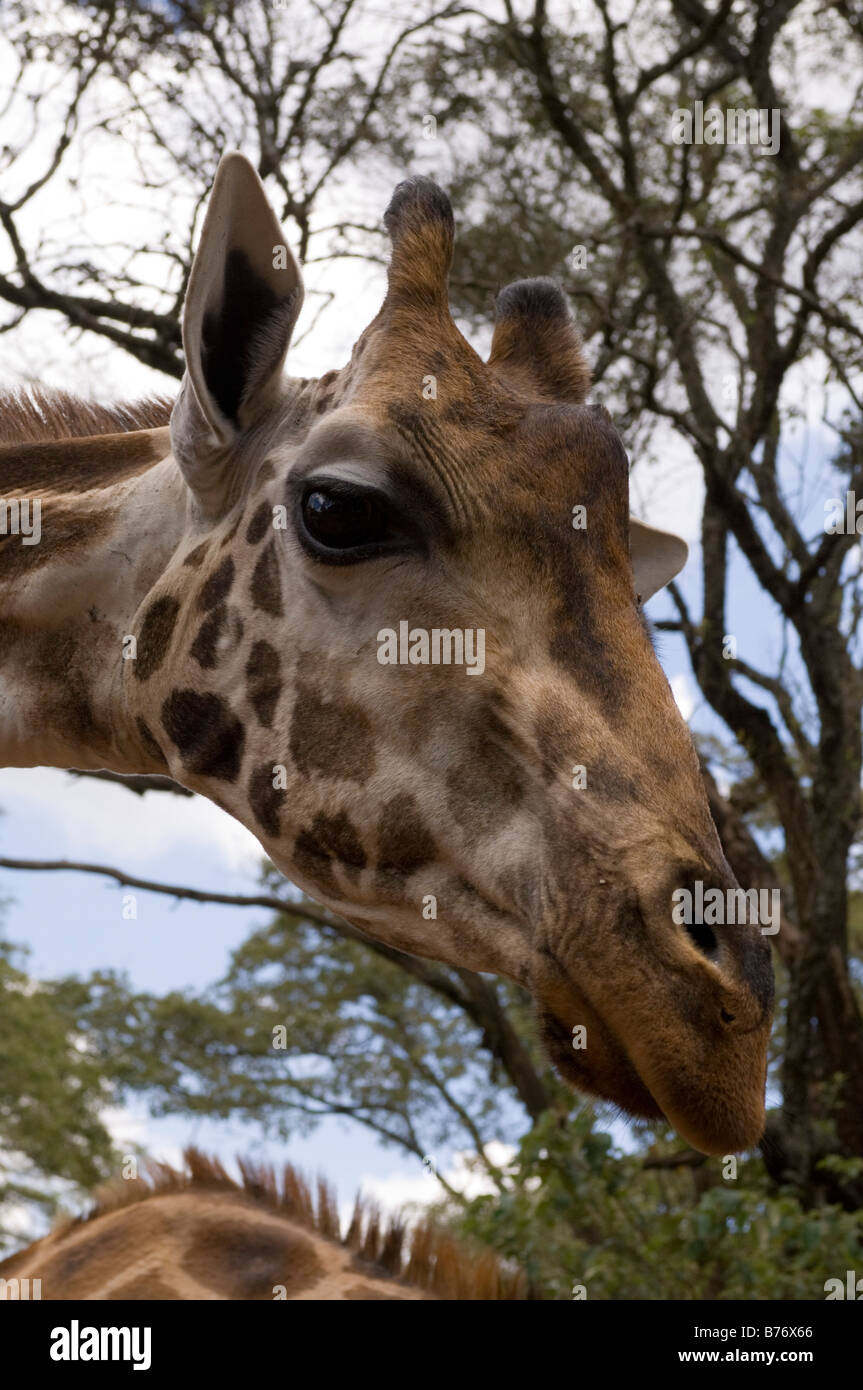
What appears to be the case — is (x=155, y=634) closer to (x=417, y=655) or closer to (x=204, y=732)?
(x=204, y=732)

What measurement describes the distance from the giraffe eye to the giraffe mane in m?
1.55

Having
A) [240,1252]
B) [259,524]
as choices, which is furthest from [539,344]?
[240,1252]

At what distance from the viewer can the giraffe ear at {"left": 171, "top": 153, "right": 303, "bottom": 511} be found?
11.0 feet

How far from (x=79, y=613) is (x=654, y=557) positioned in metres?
1.77

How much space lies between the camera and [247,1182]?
5730 millimetres

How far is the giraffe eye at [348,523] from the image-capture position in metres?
3.12

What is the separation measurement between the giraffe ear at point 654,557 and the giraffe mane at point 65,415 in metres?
1.65

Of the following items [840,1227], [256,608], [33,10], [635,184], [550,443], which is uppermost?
[33,10]

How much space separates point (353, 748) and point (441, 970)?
8.32 metres

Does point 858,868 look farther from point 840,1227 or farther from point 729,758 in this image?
point 840,1227

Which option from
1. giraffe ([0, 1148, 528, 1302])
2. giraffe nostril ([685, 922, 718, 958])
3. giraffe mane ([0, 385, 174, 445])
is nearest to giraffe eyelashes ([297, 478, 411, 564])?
giraffe nostril ([685, 922, 718, 958])

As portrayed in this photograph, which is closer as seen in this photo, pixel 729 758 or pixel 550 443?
pixel 550 443

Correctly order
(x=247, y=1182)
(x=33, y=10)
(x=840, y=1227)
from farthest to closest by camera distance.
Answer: (x=33, y=10), (x=840, y=1227), (x=247, y=1182)
